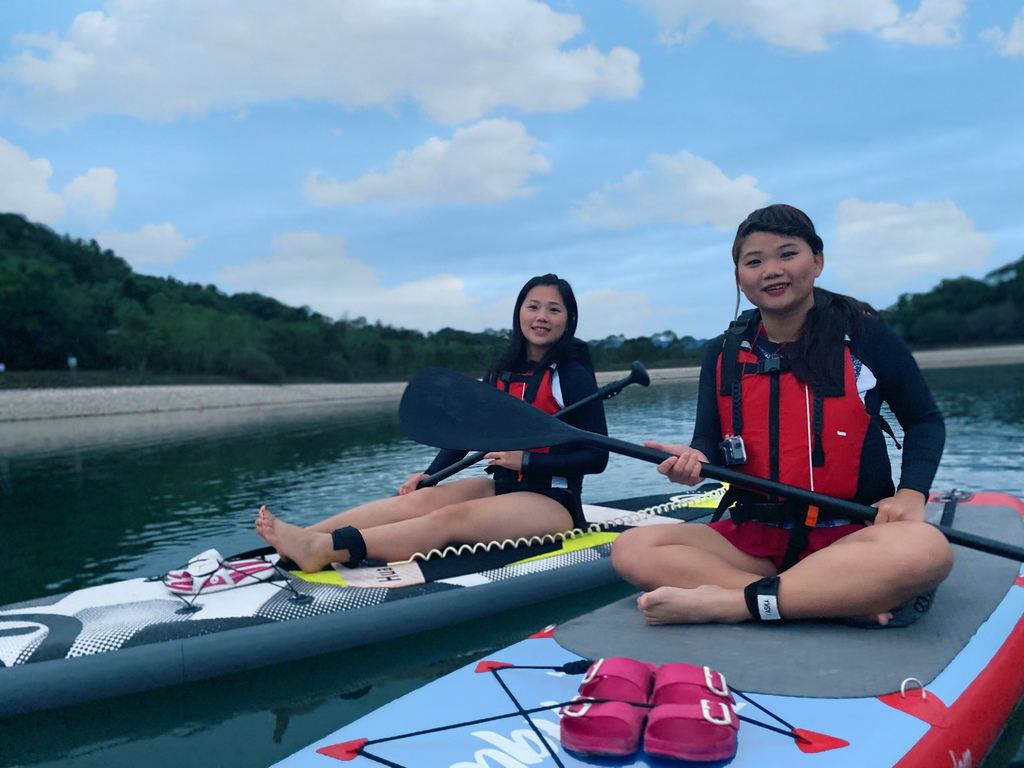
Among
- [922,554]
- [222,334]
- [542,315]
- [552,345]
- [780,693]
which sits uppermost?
[222,334]

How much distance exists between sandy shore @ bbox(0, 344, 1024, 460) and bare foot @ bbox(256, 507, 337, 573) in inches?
62.2

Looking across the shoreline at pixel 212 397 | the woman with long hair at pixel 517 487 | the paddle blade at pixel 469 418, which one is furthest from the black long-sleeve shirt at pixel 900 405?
the shoreline at pixel 212 397

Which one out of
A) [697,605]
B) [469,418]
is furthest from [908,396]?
[469,418]

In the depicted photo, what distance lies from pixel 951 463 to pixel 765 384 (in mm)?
6523

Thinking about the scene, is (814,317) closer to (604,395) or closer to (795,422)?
(795,422)

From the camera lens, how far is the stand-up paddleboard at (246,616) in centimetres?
254

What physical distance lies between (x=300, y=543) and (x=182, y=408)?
30.9m

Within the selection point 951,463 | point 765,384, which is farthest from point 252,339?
point 765,384

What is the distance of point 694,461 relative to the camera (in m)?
2.15

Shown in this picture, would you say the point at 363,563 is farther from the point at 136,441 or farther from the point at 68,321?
the point at 68,321

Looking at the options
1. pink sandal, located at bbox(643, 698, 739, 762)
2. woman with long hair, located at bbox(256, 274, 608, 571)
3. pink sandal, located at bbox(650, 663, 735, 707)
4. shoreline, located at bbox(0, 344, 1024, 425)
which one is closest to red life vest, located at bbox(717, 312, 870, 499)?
pink sandal, located at bbox(650, 663, 735, 707)

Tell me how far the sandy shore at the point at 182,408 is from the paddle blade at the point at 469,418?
66 cm

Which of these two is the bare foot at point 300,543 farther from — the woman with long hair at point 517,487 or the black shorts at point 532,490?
the black shorts at point 532,490

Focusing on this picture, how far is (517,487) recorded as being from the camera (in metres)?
3.67
